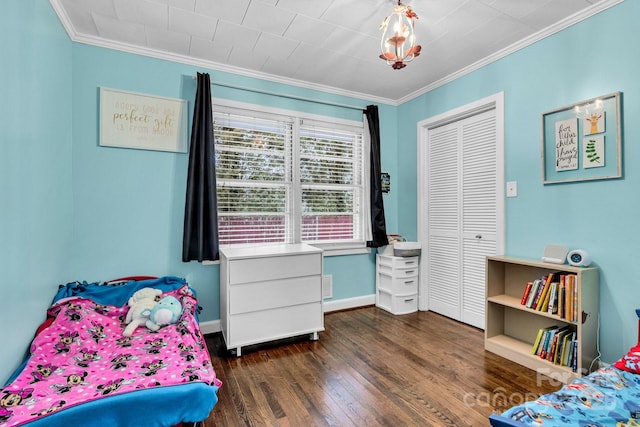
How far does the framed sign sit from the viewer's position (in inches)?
102

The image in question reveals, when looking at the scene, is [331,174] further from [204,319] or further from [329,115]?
[204,319]

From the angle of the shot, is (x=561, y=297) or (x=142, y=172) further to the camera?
(x=142, y=172)

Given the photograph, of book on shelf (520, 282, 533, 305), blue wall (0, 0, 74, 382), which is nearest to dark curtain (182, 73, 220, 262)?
blue wall (0, 0, 74, 382)

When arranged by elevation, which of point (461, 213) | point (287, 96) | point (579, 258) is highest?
point (287, 96)

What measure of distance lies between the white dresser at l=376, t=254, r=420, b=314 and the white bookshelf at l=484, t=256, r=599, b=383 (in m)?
1.01

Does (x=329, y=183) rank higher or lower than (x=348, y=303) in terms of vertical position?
higher

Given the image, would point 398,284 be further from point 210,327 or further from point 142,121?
point 142,121

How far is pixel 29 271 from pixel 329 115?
2921 millimetres

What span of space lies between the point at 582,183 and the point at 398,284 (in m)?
1.92

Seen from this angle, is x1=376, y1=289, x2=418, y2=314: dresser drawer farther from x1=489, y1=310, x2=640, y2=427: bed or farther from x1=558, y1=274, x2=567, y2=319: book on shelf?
x1=489, y1=310, x2=640, y2=427: bed

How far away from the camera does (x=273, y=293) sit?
267 cm

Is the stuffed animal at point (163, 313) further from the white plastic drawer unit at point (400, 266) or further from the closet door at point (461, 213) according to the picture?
the closet door at point (461, 213)

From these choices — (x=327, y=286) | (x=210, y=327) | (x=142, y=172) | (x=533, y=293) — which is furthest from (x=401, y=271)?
(x=142, y=172)

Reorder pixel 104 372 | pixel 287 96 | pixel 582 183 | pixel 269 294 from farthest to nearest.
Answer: pixel 287 96 < pixel 269 294 < pixel 582 183 < pixel 104 372
